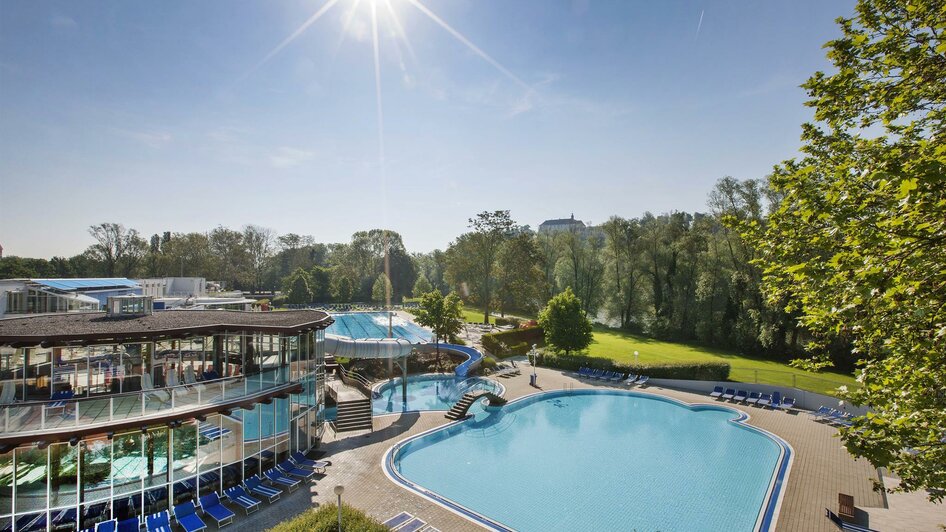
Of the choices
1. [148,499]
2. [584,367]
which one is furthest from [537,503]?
[584,367]

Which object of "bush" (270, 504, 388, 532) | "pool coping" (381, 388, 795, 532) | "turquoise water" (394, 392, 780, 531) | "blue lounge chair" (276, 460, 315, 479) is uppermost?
"bush" (270, 504, 388, 532)

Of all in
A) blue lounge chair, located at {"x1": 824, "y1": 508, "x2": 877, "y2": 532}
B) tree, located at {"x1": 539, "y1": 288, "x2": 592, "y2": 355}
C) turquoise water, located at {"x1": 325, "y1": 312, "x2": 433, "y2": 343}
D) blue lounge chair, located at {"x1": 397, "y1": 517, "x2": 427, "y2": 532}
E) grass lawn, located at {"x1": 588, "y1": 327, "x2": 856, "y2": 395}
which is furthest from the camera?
turquoise water, located at {"x1": 325, "y1": 312, "x2": 433, "y2": 343}

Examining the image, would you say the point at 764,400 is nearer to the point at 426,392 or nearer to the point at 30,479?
the point at 426,392

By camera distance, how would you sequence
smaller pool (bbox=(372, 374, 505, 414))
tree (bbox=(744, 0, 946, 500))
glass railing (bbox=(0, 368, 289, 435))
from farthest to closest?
smaller pool (bbox=(372, 374, 505, 414)), glass railing (bbox=(0, 368, 289, 435)), tree (bbox=(744, 0, 946, 500))

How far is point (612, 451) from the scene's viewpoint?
19281mm

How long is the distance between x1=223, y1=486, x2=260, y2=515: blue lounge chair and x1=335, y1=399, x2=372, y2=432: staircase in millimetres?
6027

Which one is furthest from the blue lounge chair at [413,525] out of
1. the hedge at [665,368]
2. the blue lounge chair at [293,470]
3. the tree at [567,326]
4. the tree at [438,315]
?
the tree at [567,326]

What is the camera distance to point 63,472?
11914 mm

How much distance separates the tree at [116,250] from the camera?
61062 mm

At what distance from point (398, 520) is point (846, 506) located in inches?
504

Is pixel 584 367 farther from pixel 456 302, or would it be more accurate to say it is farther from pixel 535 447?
pixel 535 447

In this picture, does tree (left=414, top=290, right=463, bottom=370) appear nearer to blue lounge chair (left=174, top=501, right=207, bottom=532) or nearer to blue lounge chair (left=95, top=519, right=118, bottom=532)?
blue lounge chair (left=174, top=501, right=207, bottom=532)

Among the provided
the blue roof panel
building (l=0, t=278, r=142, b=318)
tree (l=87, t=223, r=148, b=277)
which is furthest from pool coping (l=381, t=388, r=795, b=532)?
tree (l=87, t=223, r=148, b=277)

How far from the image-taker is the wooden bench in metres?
12.9
